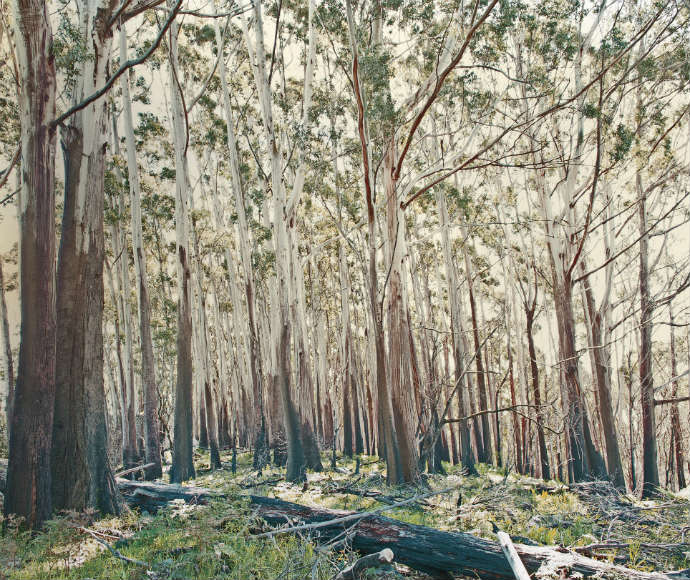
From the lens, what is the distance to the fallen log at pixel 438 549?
3.58m

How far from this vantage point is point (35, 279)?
5879 mm

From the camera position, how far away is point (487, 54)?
11.3 metres

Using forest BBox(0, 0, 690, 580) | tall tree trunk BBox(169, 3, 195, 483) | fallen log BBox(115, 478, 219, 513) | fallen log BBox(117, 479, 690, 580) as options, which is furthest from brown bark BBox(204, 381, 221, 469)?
fallen log BBox(117, 479, 690, 580)

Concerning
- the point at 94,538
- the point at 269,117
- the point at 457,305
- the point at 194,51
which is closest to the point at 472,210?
the point at 457,305

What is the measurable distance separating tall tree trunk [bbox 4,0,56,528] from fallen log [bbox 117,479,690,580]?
240 centimetres

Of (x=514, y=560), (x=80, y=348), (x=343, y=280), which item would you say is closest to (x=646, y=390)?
(x=514, y=560)

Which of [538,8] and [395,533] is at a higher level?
[538,8]

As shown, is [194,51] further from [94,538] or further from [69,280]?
[94,538]

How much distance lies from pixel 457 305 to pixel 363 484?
Result: 7.03 metres

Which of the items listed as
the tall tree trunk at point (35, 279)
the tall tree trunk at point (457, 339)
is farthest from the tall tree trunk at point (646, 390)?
the tall tree trunk at point (35, 279)

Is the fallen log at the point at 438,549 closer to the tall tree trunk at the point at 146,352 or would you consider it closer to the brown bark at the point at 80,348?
the brown bark at the point at 80,348

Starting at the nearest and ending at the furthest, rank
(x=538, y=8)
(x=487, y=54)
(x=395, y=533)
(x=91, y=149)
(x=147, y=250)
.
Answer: (x=395, y=533) → (x=91, y=149) → (x=487, y=54) → (x=538, y=8) → (x=147, y=250)

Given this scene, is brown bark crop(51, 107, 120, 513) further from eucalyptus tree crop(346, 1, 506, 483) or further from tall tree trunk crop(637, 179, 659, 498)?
tall tree trunk crop(637, 179, 659, 498)

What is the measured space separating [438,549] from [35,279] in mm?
4747
